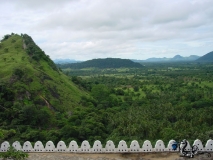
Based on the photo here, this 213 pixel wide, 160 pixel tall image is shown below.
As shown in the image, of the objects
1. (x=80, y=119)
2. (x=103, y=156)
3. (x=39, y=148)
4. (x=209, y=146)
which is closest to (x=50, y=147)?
(x=39, y=148)

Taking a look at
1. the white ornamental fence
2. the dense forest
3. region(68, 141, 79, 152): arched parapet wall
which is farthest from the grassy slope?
region(68, 141, 79, 152): arched parapet wall

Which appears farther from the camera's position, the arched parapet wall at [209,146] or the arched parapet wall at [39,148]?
the arched parapet wall at [39,148]

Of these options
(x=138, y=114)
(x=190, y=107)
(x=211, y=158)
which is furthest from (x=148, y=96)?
(x=211, y=158)

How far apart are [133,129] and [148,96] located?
32606mm

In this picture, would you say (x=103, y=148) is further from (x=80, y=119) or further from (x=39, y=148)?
(x=80, y=119)

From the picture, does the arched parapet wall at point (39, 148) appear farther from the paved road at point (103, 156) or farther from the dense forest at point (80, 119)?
the dense forest at point (80, 119)

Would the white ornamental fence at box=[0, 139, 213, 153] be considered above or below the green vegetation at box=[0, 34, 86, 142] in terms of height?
below

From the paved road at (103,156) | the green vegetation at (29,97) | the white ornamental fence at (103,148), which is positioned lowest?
the paved road at (103,156)

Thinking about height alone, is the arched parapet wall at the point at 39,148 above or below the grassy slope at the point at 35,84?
below

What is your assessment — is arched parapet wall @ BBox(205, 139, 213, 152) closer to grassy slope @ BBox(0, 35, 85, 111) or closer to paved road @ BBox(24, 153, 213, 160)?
paved road @ BBox(24, 153, 213, 160)

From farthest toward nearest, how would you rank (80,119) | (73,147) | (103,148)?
(80,119) → (73,147) → (103,148)

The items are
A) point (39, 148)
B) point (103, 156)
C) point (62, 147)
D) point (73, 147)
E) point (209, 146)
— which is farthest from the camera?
point (39, 148)

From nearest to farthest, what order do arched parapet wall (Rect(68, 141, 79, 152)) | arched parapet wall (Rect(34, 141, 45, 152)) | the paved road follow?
the paved road
arched parapet wall (Rect(68, 141, 79, 152))
arched parapet wall (Rect(34, 141, 45, 152))

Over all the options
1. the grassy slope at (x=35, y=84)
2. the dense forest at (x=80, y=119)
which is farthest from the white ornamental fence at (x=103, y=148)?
the grassy slope at (x=35, y=84)
